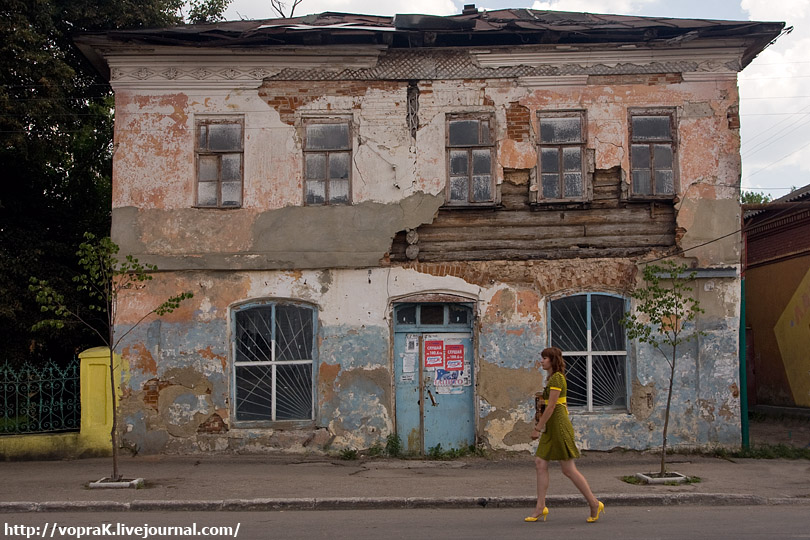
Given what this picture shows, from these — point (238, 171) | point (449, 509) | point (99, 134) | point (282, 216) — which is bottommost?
point (449, 509)

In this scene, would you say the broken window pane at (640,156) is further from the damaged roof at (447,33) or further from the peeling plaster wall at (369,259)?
the damaged roof at (447,33)

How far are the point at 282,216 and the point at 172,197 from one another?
1.74 m

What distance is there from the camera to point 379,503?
8.15m

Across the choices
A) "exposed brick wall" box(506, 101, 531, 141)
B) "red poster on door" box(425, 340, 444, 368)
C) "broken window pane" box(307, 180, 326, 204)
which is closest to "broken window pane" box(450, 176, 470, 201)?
"exposed brick wall" box(506, 101, 531, 141)

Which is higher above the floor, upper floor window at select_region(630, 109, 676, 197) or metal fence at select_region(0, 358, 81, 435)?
upper floor window at select_region(630, 109, 676, 197)

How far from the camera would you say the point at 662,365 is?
11453mm

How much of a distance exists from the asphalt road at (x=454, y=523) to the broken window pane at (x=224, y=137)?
233 inches

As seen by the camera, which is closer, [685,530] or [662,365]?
[685,530]

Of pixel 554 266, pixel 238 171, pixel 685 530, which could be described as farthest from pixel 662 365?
pixel 238 171

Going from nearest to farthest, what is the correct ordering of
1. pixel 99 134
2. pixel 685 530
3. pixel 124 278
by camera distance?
1. pixel 685 530
2. pixel 124 278
3. pixel 99 134

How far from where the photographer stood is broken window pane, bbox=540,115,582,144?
11.7 metres

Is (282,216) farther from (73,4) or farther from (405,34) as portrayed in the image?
(73,4)

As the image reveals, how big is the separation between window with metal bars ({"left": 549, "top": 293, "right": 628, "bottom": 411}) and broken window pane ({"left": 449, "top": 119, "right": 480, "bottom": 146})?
2838mm

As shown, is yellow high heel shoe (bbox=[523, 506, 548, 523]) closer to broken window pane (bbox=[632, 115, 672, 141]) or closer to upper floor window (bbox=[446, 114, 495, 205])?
upper floor window (bbox=[446, 114, 495, 205])
